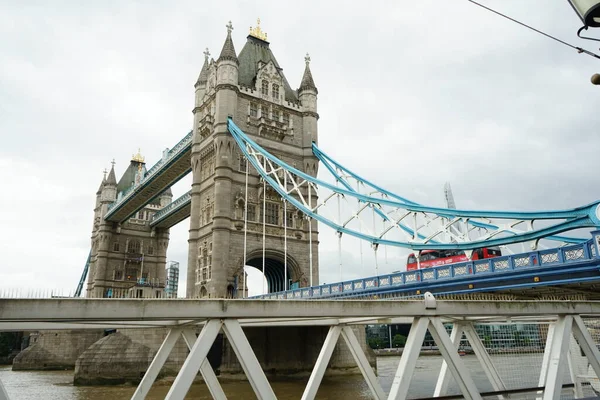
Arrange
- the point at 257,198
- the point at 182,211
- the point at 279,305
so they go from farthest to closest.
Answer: the point at 182,211 → the point at 257,198 → the point at 279,305

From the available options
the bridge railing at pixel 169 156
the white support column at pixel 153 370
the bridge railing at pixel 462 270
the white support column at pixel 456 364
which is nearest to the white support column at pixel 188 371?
the white support column at pixel 153 370

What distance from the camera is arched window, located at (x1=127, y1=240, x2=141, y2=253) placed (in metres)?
63.1

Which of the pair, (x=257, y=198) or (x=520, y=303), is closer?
(x=520, y=303)

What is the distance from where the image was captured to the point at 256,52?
142 feet

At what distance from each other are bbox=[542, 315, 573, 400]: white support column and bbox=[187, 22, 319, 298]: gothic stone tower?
27167 millimetres

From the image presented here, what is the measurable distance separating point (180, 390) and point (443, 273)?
647 inches

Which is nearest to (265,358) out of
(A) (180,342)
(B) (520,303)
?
(A) (180,342)

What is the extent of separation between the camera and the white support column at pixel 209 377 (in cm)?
634

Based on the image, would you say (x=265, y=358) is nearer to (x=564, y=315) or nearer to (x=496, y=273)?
(x=496, y=273)

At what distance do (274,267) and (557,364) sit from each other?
3313 cm

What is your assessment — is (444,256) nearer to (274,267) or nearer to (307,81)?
(274,267)

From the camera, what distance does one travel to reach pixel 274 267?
131 ft

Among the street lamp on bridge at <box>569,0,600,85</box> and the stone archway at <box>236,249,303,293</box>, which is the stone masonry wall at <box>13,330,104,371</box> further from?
the street lamp on bridge at <box>569,0,600,85</box>

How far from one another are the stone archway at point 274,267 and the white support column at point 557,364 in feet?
92.7
